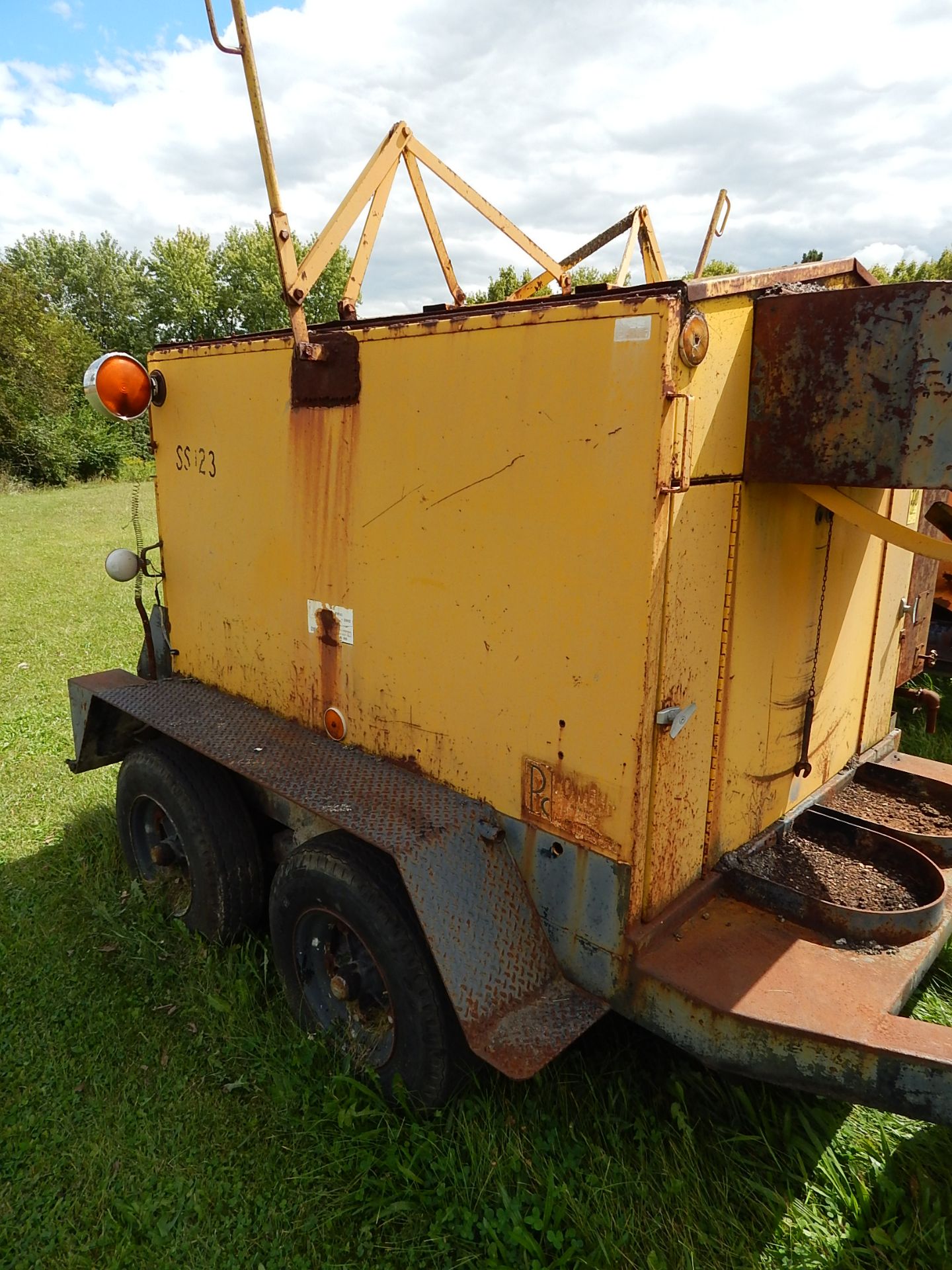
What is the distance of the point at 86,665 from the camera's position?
7.18 meters

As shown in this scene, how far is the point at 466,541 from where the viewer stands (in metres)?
2.33

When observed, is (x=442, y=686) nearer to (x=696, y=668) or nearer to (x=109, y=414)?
(x=696, y=668)

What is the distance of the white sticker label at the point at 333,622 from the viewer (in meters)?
2.78

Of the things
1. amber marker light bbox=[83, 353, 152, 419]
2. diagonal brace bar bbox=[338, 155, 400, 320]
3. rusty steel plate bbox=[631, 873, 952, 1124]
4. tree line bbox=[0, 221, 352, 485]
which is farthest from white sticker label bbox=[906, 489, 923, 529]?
tree line bbox=[0, 221, 352, 485]

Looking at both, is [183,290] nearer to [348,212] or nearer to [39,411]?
[39,411]

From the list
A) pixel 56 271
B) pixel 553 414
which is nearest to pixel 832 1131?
pixel 553 414

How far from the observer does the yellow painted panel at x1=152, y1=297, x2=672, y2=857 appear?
195cm

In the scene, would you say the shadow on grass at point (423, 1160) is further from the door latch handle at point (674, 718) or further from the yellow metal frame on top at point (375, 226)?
the yellow metal frame on top at point (375, 226)

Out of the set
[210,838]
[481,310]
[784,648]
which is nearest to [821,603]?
[784,648]

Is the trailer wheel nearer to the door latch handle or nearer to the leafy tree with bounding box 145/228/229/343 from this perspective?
the door latch handle

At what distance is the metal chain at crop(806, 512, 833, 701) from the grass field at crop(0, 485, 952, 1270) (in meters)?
1.20

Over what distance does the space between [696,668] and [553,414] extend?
29.2 inches

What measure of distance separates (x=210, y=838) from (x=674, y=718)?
188cm

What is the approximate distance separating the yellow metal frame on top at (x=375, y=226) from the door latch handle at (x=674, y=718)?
128cm
